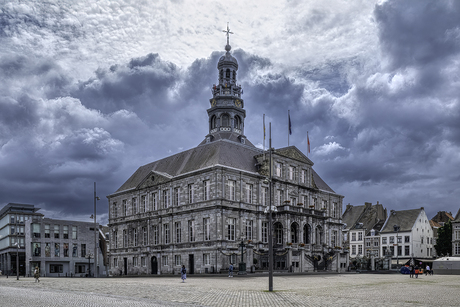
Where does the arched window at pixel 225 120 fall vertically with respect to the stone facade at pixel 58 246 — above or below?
above

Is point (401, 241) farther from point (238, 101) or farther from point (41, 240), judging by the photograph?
point (41, 240)

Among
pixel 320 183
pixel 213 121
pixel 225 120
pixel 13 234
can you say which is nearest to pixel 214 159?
pixel 225 120

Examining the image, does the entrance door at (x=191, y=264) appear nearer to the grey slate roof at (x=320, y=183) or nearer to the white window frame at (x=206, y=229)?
the white window frame at (x=206, y=229)

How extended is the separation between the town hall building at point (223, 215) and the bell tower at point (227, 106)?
12054 mm

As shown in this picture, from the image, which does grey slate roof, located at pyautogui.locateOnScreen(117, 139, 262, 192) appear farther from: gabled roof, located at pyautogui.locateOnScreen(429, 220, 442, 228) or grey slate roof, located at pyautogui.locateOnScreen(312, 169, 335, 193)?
gabled roof, located at pyautogui.locateOnScreen(429, 220, 442, 228)

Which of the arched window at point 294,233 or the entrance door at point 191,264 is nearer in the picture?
the entrance door at point 191,264

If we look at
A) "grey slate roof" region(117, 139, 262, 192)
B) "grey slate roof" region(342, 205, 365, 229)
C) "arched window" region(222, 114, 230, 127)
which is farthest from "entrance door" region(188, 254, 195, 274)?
"grey slate roof" region(342, 205, 365, 229)

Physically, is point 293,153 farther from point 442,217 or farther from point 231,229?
point 442,217

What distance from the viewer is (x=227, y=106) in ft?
263

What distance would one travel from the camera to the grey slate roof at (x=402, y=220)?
305ft

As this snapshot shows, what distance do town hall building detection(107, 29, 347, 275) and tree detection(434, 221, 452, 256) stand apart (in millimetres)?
28880

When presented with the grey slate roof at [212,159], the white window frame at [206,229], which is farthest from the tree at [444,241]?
the white window frame at [206,229]

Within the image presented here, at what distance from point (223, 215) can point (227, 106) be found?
2780 centimetres

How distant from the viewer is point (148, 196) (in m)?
68.1
